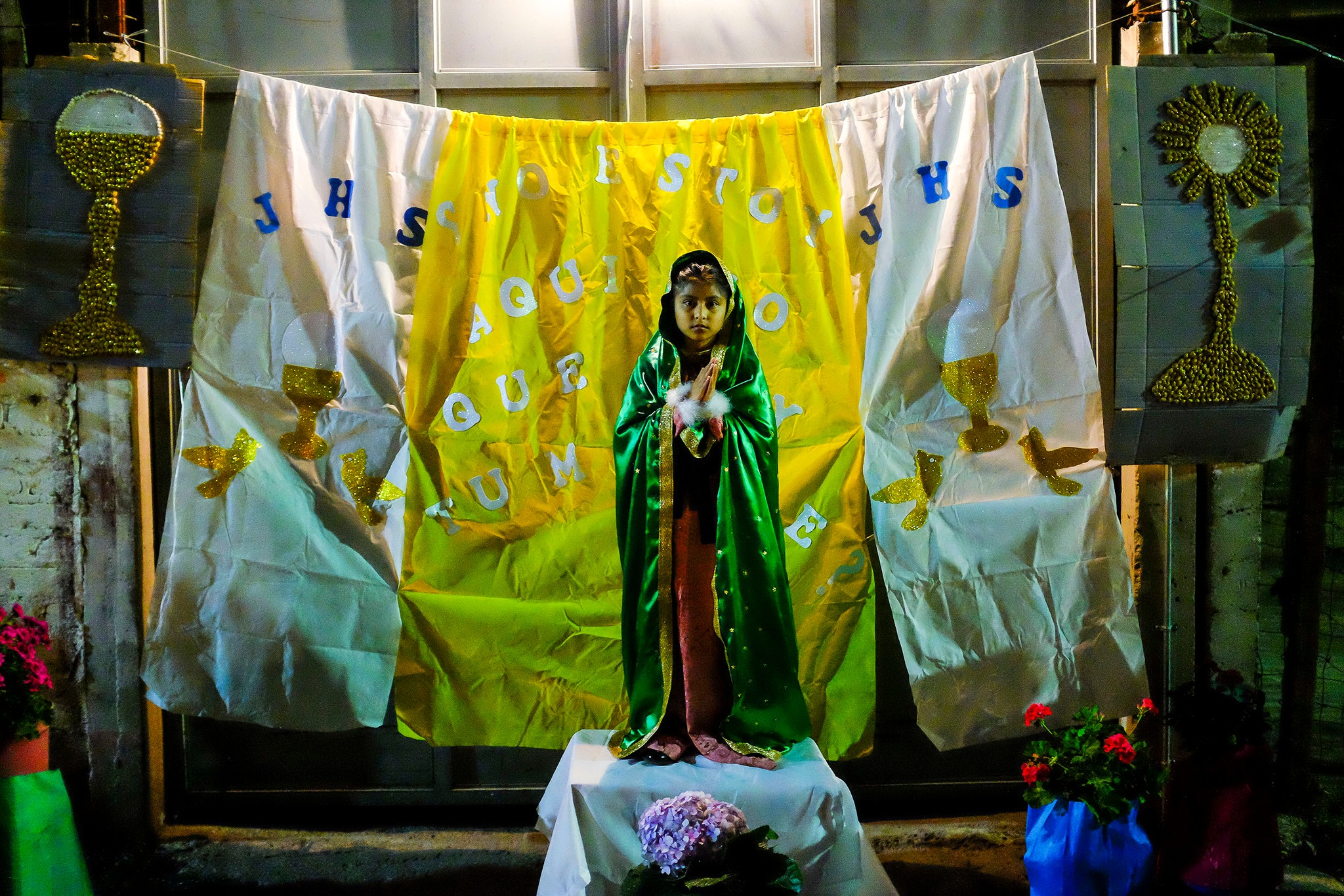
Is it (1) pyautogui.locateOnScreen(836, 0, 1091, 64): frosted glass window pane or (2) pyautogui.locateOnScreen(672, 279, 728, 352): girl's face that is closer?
(2) pyautogui.locateOnScreen(672, 279, 728, 352): girl's face

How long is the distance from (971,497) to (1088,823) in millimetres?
1164

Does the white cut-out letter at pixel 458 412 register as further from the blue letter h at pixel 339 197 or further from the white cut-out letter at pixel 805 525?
the white cut-out letter at pixel 805 525

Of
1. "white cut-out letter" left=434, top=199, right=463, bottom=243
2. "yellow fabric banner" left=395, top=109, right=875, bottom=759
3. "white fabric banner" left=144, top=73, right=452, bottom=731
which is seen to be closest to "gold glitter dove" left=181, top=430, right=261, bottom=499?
"white fabric banner" left=144, top=73, right=452, bottom=731

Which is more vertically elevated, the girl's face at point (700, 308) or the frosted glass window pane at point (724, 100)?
the frosted glass window pane at point (724, 100)

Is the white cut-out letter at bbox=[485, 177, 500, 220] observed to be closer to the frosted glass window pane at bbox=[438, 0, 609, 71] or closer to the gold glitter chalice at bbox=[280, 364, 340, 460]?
the frosted glass window pane at bbox=[438, 0, 609, 71]

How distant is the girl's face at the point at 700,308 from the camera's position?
296cm

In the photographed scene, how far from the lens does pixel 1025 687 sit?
3.55 m

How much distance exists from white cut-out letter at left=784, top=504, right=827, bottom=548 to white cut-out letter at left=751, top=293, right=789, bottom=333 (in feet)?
2.31

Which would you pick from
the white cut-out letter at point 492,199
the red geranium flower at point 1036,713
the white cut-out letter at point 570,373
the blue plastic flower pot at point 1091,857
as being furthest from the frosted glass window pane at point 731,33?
the blue plastic flower pot at point 1091,857

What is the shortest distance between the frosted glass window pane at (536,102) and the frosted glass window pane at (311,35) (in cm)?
25

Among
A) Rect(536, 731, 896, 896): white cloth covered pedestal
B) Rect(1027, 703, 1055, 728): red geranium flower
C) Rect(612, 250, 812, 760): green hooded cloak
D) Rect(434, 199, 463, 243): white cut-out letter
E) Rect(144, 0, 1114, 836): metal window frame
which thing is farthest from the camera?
Rect(144, 0, 1114, 836): metal window frame

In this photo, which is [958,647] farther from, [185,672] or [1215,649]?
[185,672]

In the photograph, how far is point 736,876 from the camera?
2.51 m

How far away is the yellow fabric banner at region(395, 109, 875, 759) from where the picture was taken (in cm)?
368
